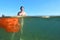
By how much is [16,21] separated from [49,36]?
1.26 metres

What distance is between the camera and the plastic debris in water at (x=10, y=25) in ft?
23.2

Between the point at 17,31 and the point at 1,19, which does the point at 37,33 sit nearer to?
the point at 17,31

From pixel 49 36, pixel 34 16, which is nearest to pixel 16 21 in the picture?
pixel 34 16

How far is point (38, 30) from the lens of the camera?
702 cm

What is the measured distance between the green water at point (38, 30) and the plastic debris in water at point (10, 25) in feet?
0.58

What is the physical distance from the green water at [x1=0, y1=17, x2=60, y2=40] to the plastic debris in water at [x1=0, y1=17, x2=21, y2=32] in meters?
0.18

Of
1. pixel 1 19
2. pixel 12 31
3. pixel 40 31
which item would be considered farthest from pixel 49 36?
pixel 1 19

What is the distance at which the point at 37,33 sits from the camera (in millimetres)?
7047

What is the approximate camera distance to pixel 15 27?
7.13 metres

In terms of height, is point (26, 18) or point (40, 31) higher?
point (26, 18)

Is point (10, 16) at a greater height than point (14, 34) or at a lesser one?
greater

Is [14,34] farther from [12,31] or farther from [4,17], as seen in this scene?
[4,17]

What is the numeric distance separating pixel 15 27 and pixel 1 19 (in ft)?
1.86

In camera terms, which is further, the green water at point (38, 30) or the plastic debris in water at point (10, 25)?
the plastic debris in water at point (10, 25)
